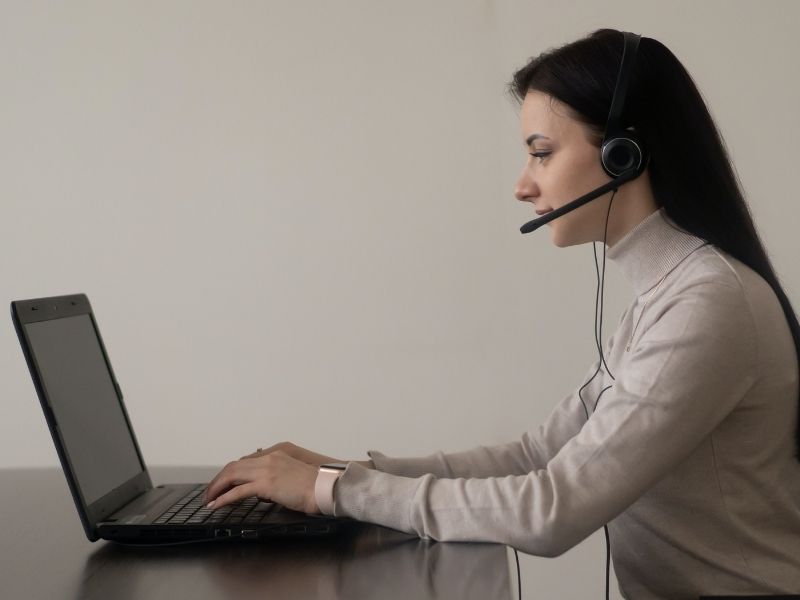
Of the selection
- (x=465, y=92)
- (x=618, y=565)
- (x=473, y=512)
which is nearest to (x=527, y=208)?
(x=465, y=92)

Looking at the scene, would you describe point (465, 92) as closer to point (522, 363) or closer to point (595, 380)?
point (522, 363)

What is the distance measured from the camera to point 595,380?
136 centimetres

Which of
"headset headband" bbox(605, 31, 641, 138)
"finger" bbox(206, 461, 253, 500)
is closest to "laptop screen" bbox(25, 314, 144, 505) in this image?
"finger" bbox(206, 461, 253, 500)

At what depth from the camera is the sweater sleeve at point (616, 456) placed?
3.20ft

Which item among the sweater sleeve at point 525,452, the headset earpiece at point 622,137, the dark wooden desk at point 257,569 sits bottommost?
the sweater sleeve at point 525,452

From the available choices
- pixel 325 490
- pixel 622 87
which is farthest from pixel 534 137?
pixel 325 490

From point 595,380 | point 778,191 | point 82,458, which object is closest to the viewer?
point 82,458

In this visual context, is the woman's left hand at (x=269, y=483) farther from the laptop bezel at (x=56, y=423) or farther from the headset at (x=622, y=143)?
the headset at (x=622, y=143)

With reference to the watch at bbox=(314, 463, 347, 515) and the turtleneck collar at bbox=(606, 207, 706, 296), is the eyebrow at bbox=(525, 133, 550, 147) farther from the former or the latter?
the watch at bbox=(314, 463, 347, 515)

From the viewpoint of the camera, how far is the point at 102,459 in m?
1.19

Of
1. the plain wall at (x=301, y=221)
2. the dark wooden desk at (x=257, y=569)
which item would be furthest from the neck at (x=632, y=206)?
→ the plain wall at (x=301, y=221)

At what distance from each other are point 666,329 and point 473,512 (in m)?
0.29

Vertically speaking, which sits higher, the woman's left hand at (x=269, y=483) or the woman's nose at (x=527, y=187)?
the woman's nose at (x=527, y=187)

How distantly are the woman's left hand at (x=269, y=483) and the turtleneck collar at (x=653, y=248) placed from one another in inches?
18.8
